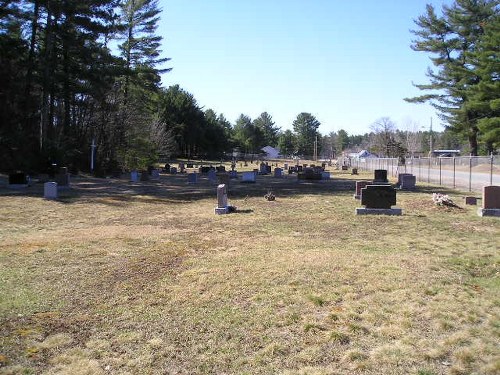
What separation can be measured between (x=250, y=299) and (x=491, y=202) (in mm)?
11111

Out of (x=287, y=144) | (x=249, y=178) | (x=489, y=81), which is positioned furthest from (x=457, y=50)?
(x=287, y=144)

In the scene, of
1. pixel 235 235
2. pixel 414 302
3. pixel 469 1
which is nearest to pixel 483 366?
pixel 414 302

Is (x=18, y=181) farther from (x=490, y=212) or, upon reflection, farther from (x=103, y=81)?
(x=490, y=212)

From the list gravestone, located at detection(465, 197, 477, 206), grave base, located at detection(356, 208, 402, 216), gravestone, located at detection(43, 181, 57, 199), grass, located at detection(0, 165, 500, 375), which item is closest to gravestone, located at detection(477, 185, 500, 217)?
grass, located at detection(0, 165, 500, 375)

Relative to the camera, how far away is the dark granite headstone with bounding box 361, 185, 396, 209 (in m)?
14.6

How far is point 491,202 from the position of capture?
46.7ft

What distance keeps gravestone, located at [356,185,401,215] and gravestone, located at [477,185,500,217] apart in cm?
252

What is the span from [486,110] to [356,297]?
146 feet

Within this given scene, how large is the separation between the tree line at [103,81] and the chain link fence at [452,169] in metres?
3.57

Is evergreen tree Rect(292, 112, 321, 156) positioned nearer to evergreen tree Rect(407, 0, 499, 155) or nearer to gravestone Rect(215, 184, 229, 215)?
evergreen tree Rect(407, 0, 499, 155)

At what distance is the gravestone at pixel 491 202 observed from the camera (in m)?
14.0

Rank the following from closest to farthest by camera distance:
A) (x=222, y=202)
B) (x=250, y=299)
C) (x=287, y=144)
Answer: (x=250, y=299) < (x=222, y=202) < (x=287, y=144)

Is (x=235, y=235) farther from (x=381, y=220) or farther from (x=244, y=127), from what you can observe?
(x=244, y=127)

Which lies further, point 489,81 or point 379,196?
point 489,81
